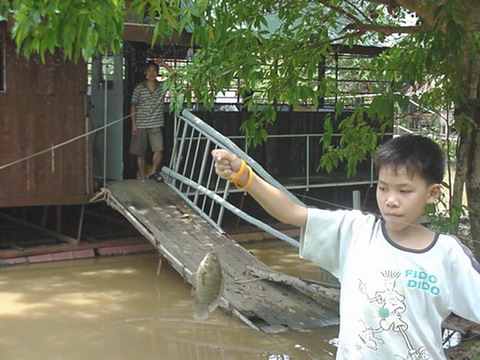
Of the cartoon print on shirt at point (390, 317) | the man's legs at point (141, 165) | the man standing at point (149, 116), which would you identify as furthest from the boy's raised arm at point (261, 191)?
the man's legs at point (141, 165)

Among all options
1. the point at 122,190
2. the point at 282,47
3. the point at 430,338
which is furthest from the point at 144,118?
the point at 430,338

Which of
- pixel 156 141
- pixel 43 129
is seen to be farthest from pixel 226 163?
pixel 156 141

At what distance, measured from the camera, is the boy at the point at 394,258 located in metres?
2.15

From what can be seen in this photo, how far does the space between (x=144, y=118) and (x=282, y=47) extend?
412 cm

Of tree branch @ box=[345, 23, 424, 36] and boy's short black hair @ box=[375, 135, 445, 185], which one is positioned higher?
tree branch @ box=[345, 23, 424, 36]

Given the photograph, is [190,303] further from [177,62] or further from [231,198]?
[177,62]

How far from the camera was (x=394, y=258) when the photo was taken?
87.1 inches

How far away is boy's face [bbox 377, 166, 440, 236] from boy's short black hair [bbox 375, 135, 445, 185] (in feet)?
0.07

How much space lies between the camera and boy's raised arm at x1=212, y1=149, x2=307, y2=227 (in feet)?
7.09

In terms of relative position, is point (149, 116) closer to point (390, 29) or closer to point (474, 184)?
point (390, 29)

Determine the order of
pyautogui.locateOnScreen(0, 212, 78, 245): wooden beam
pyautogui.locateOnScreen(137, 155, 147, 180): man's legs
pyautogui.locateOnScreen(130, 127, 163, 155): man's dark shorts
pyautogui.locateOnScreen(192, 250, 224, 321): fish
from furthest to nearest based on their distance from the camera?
pyautogui.locateOnScreen(137, 155, 147, 180): man's legs → pyautogui.locateOnScreen(130, 127, 163, 155): man's dark shorts → pyautogui.locateOnScreen(0, 212, 78, 245): wooden beam → pyautogui.locateOnScreen(192, 250, 224, 321): fish

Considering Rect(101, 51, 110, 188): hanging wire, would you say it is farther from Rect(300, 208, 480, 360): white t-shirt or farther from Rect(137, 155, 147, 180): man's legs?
Rect(300, 208, 480, 360): white t-shirt

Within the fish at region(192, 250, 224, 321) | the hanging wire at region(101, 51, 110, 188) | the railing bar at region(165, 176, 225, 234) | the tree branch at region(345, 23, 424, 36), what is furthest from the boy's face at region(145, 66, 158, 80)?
the fish at region(192, 250, 224, 321)

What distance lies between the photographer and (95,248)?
9.06 m
